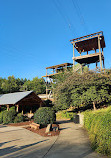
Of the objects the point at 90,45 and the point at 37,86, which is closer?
the point at 90,45

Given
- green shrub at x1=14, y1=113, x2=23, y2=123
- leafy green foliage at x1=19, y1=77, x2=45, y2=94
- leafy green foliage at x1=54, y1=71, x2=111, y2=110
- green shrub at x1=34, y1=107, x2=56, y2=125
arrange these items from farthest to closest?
leafy green foliage at x1=19, y1=77, x2=45, y2=94 < green shrub at x1=14, y1=113, x2=23, y2=123 < leafy green foliage at x1=54, y1=71, x2=111, y2=110 < green shrub at x1=34, y1=107, x2=56, y2=125

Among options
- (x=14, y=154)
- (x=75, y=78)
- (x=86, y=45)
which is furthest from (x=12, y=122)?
(x=86, y=45)

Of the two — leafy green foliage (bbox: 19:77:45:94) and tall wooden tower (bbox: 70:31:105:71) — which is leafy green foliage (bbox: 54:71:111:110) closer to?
tall wooden tower (bbox: 70:31:105:71)

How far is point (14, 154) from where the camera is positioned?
19.5ft

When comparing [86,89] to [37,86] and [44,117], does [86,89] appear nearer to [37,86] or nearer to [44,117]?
[44,117]

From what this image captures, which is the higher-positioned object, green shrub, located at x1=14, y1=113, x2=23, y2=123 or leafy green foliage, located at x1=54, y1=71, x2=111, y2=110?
leafy green foliage, located at x1=54, y1=71, x2=111, y2=110

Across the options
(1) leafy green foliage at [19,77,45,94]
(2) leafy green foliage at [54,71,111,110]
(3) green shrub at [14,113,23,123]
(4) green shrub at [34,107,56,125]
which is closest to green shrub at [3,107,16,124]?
(3) green shrub at [14,113,23,123]

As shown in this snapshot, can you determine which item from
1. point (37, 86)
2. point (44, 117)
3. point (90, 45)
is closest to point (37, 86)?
point (37, 86)

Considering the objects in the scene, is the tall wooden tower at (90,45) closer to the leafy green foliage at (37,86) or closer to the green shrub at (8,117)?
the green shrub at (8,117)

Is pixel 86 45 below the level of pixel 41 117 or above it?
above

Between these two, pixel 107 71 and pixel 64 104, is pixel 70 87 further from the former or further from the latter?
pixel 107 71

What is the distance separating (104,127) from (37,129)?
7674mm

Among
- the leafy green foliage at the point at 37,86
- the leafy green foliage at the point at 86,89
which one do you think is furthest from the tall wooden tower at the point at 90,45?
the leafy green foliage at the point at 37,86

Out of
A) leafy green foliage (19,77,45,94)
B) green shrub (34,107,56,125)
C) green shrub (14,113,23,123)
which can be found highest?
leafy green foliage (19,77,45,94)
